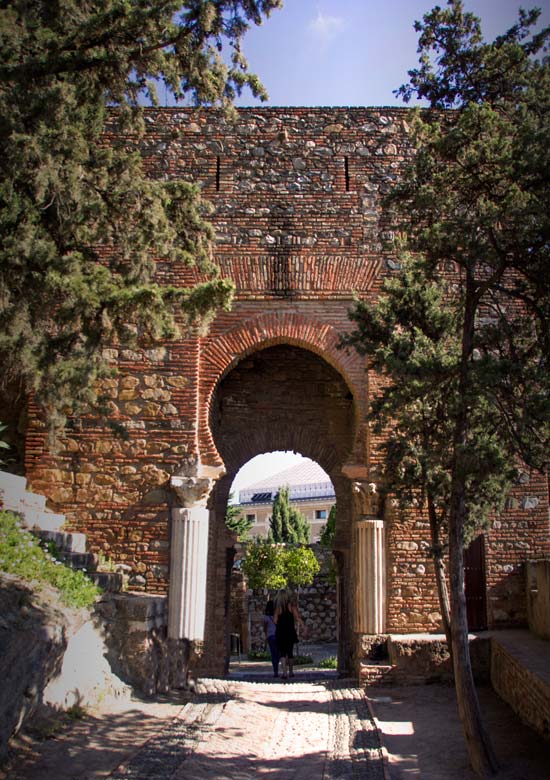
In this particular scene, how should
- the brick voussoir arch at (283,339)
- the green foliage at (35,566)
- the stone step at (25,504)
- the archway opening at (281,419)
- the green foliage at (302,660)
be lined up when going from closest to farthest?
the green foliage at (35,566) → the stone step at (25,504) → the brick voussoir arch at (283,339) → the archway opening at (281,419) → the green foliage at (302,660)

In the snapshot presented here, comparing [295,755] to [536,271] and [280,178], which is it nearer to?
[536,271]

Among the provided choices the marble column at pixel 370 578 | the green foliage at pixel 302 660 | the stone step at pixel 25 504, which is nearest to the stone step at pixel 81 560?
the stone step at pixel 25 504

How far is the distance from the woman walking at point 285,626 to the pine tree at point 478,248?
19.2ft

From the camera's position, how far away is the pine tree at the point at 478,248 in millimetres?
5562

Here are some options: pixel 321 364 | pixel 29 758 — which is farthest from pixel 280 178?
pixel 29 758

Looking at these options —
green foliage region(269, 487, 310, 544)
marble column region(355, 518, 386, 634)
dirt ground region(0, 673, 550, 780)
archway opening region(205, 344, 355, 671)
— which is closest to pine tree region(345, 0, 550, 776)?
dirt ground region(0, 673, 550, 780)

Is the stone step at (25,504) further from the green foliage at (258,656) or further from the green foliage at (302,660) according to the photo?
the green foliage at (258,656)

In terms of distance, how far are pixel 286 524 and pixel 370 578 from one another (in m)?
26.0

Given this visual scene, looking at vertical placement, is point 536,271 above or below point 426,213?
below

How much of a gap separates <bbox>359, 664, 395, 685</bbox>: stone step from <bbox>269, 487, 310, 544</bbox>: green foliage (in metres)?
25.6

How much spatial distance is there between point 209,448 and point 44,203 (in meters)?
3.95

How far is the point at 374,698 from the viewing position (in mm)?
7945

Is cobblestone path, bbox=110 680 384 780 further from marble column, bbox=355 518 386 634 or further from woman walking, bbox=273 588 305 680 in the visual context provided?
woman walking, bbox=273 588 305 680

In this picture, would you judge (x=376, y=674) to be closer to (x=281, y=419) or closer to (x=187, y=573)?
(x=187, y=573)
